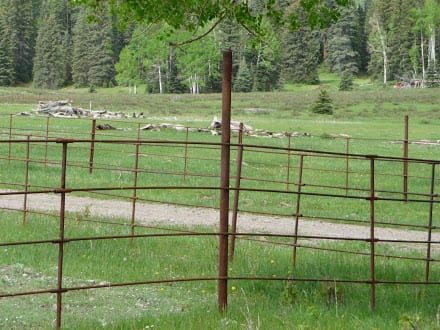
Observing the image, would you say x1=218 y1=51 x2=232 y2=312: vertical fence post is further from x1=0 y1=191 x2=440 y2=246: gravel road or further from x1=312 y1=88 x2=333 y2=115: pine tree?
x1=312 y1=88 x2=333 y2=115: pine tree

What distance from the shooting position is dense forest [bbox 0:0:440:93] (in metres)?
116

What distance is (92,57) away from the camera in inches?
5335

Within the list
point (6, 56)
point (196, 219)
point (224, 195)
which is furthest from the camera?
point (6, 56)

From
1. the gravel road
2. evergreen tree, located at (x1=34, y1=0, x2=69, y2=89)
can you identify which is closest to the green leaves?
the gravel road

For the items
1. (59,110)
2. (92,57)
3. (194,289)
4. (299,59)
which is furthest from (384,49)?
(194,289)

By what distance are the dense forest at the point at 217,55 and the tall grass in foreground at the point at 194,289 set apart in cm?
9547

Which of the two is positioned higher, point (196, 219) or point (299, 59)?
point (299, 59)

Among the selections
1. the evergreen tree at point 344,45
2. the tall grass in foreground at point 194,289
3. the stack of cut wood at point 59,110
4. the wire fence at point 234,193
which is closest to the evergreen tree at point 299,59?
the evergreen tree at point 344,45

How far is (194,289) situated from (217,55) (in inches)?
4350

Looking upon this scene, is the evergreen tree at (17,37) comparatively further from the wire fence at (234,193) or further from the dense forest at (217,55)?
the wire fence at (234,193)

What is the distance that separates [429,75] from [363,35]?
137 feet

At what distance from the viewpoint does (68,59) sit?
145 metres

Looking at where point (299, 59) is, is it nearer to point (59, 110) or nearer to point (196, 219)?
point (59, 110)

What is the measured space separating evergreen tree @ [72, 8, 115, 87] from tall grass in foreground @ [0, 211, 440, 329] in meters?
124
